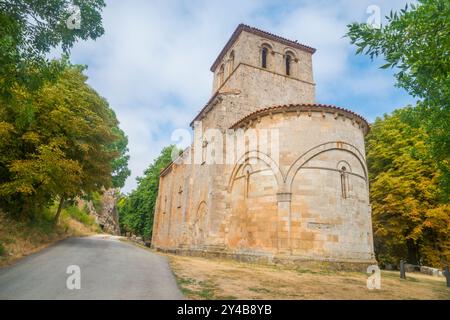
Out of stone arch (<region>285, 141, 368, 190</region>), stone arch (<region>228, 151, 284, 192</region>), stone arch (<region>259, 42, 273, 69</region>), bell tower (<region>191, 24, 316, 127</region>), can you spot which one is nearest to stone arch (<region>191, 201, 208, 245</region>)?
stone arch (<region>228, 151, 284, 192</region>)

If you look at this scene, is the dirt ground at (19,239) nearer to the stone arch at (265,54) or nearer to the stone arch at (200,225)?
the stone arch at (200,225)

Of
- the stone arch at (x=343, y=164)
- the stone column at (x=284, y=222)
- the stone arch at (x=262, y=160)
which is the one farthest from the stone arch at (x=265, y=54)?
the stone column at (x=284, y=222)

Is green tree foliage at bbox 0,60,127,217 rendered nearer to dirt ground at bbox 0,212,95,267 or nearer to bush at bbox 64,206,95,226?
dirt ground at bbox 0,212,95,267

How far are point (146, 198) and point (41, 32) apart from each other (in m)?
33.6

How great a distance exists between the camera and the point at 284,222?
529 inches

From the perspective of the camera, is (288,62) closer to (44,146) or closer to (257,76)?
(257,76)

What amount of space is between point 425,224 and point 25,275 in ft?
68.1

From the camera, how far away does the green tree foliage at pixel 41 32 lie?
6.29m

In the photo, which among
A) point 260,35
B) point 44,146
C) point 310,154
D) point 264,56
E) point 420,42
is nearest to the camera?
point 420,42

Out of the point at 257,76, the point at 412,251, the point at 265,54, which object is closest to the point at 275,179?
the point at 257,76
